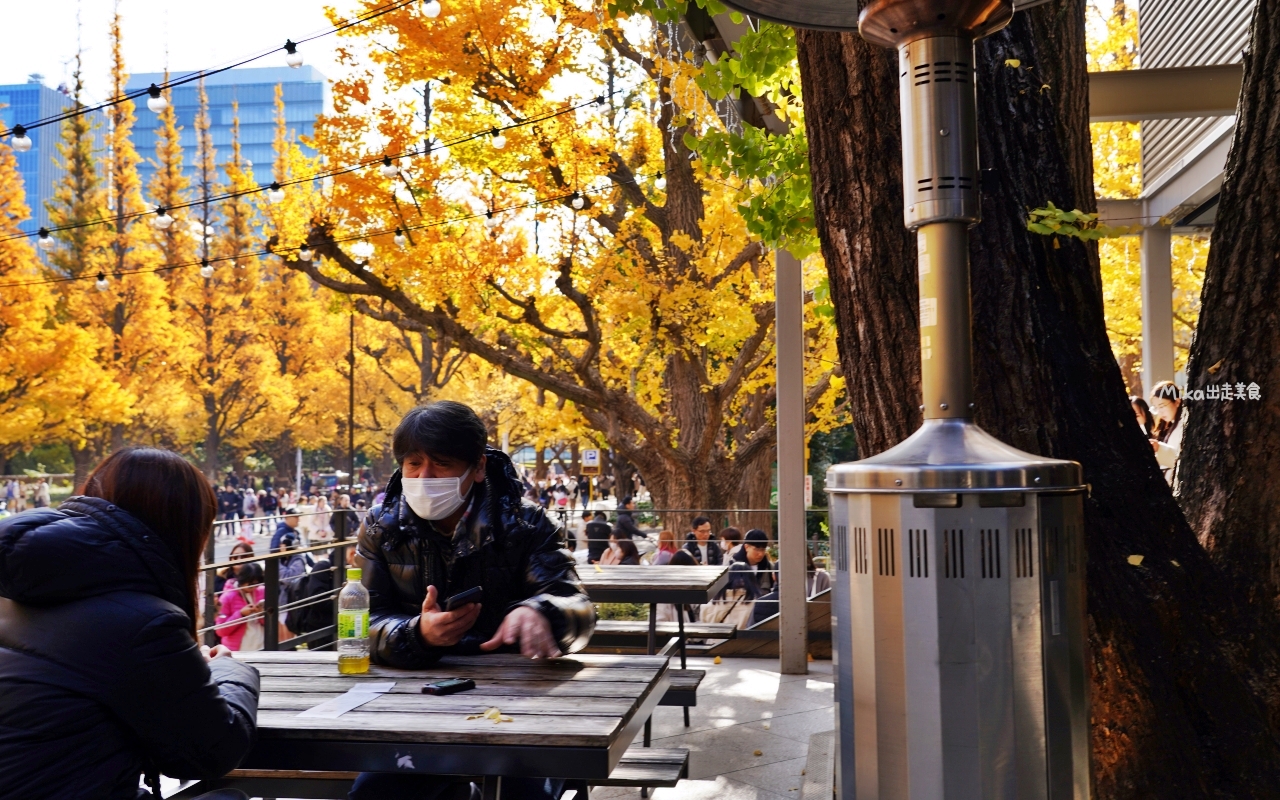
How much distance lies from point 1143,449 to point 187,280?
3734 cm

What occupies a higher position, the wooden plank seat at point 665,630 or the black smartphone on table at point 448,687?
the black smartphone on table at point 448,687

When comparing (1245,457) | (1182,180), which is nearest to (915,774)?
Result: (1245,457)

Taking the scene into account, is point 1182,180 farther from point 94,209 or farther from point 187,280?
point 94,209

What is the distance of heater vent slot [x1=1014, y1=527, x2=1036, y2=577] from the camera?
5.05ft

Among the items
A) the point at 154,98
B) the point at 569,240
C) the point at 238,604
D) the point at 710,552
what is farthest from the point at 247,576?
the point at 154,98

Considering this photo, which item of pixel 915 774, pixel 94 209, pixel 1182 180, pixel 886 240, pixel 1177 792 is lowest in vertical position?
pixel 1177 792

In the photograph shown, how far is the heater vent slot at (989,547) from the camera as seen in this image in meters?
1.53

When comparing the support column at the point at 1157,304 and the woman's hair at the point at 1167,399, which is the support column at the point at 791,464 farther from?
the support column at the point at 1157,304

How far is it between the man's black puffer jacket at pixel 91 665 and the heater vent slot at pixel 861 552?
4.27ft

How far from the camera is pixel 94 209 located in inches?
1409

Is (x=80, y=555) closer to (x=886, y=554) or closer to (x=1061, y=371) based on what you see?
(x=886, y=554)

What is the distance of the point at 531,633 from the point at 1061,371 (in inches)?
60.8

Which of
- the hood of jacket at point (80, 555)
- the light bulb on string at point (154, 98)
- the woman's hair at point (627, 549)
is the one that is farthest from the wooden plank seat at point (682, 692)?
the light bulb on string at point (154, 98)

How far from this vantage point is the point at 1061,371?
2600 mm
